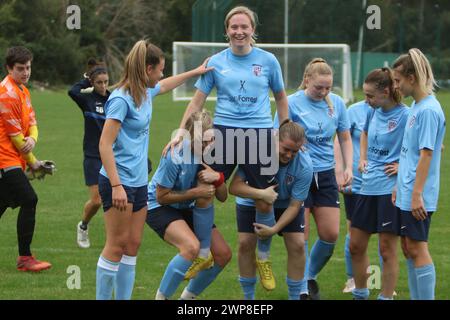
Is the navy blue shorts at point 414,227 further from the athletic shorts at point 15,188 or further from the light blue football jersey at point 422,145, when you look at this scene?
the athletic shorts at point 15,188

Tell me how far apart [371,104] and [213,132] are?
1.28 meters

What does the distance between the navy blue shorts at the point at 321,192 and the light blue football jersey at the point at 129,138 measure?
175 cm

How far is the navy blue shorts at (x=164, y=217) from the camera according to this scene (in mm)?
6645

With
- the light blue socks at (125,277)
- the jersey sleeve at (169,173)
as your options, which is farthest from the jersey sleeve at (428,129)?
the light blue socks at (125,277)

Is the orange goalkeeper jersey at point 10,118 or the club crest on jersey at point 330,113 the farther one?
the orange goalkeeper jersey at point 10,118

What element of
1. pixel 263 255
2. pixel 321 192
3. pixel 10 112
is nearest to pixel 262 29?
pixel 10 112

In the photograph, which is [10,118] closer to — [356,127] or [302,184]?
[302,184]

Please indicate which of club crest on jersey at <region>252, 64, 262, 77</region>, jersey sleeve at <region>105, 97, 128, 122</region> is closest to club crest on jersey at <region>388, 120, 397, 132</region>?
club crest on jersey at <region>252, 64, 262, 77</region>

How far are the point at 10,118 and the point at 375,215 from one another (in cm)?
342

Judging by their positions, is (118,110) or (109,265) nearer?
(118,110)

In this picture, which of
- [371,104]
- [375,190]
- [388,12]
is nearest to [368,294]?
[375,190]

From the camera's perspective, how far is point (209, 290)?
301 inches

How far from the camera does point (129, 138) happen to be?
247 inches

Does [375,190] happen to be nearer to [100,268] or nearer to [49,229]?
[100,268]
